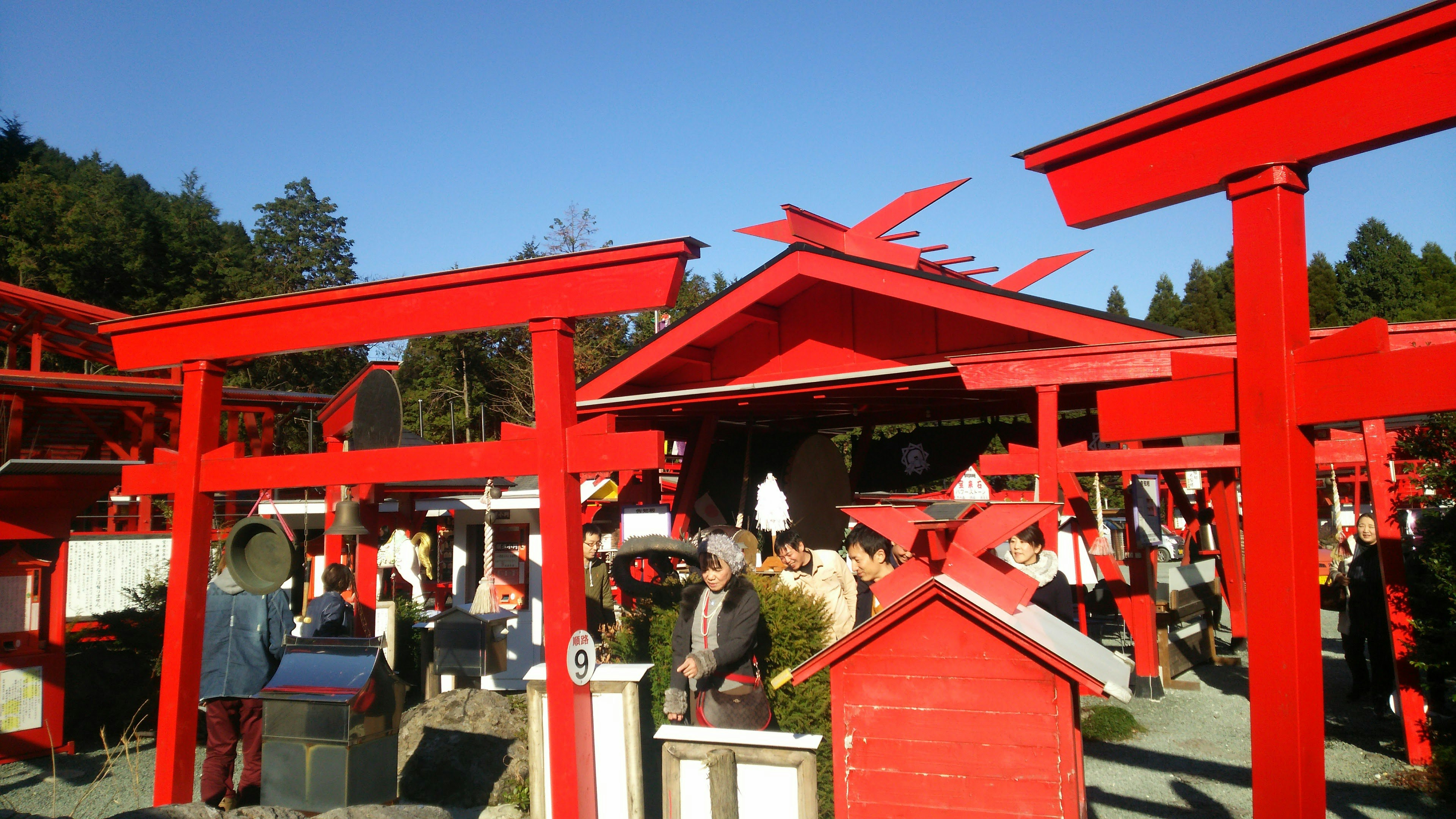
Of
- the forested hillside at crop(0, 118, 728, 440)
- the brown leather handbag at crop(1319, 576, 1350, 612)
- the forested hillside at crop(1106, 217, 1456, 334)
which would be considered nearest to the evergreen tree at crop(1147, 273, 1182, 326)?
the forested hillside at crop(1106, 217, 1456, 334)

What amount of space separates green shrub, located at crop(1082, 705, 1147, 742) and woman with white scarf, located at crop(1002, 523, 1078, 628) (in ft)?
5.28

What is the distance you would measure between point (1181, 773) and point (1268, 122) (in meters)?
5.60

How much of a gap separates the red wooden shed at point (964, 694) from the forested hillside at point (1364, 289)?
46.8 metres

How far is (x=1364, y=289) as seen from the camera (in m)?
47.6

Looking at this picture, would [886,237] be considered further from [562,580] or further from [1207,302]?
[1207,302]

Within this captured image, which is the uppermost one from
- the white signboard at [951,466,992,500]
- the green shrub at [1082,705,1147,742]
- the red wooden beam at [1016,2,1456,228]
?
the red wooden beam at [1016,2,1456,228]

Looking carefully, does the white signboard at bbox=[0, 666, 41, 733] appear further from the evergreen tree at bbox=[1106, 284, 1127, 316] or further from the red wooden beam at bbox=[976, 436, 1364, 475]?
the evergreen tree at bbox=[1106, 284, 1127, 316]

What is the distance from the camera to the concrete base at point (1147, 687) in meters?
9.23

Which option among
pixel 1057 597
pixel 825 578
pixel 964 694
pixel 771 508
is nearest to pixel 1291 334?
Answer: pixel 964 694

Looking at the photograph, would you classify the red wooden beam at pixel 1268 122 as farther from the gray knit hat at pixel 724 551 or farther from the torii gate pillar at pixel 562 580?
the gray knit hat at pixel 724 551

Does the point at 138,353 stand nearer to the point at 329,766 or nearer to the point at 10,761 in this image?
the point at 329,766

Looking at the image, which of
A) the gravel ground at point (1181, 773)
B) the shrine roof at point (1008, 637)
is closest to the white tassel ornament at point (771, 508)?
the gravel ground at point (1181, 773)

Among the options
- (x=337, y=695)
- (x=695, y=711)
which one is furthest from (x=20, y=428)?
(x=695, y=711)

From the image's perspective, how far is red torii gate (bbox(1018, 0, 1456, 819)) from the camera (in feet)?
8.24
